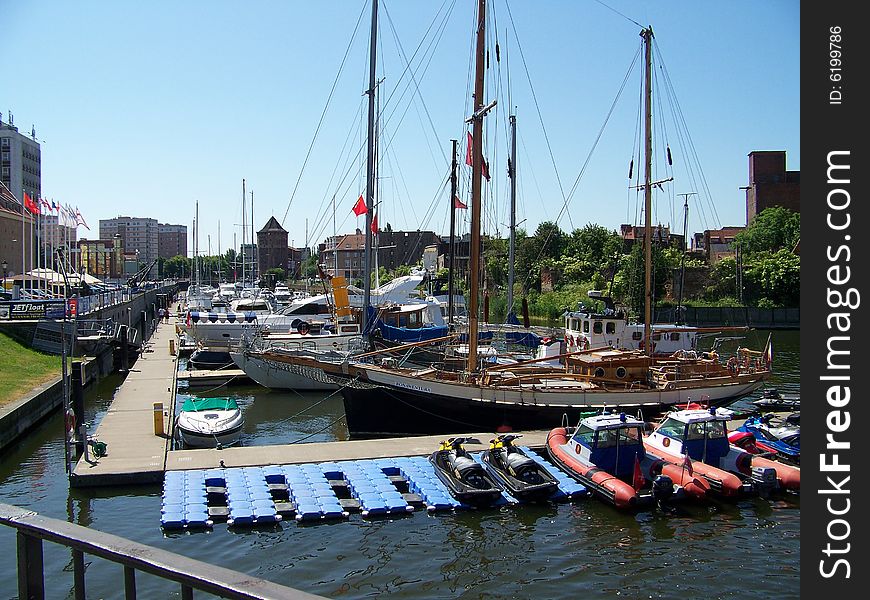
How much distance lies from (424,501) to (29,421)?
15885 millimetres

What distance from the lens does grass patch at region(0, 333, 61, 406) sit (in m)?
27.4

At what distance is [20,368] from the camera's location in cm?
3150

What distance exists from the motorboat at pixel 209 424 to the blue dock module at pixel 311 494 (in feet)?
12.2

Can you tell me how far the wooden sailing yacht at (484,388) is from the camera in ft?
77.4

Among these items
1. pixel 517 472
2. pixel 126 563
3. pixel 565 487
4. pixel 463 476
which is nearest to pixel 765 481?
pixel 565 487

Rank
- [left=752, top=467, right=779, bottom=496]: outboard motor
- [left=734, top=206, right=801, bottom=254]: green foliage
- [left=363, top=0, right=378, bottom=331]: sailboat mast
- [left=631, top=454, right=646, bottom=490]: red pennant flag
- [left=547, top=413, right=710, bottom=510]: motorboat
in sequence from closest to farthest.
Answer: [left=547, top=413, right=710, bottom=510]: motorboat < [left=631, top=454, right=646, bottom=490]: red pennant flag < [left=752, top=467, right=779, bottom=496]: outboard motor < [left=363, top=0, right=378, bottom=331]: sailboat mast < [left=734, top=206, right=801, bottom=254]: green foliage

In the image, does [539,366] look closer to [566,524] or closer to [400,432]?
[400,432]

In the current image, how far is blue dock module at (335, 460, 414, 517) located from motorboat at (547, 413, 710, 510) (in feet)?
14.6

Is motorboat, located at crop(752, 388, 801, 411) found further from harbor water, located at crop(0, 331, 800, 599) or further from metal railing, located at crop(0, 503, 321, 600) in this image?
metal railing, located at crop(0, 503, 321, 600)

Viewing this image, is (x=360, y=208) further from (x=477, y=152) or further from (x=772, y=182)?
(x=772, y=182)

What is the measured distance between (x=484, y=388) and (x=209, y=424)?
847cm

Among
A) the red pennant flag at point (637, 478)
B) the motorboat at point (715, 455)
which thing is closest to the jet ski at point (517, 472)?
the red pennant flag at point (637, 478)

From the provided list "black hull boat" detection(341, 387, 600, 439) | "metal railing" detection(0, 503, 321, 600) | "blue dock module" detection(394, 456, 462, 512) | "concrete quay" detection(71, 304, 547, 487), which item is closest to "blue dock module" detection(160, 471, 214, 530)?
"concrete quay" detection(71, 304, 547, 487)

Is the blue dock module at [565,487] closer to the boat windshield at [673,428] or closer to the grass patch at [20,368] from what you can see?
the boat windshield at [673,428]
